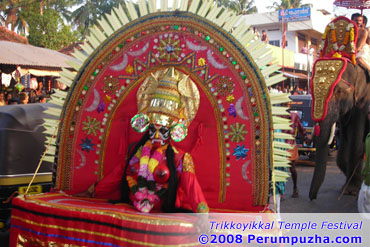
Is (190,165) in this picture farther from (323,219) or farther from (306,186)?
(306,186)

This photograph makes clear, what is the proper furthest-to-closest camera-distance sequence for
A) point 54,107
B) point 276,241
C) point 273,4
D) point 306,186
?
1. point 273,4
2. point 306,186
3. point 54,107
4. point 276,241

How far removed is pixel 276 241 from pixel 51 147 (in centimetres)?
233

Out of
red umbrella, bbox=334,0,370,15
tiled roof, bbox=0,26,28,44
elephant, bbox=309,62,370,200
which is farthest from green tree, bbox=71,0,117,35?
elephant, bbox=309,62,370,200

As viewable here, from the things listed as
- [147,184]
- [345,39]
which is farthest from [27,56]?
[147,184]

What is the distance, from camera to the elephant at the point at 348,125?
526 centimetres

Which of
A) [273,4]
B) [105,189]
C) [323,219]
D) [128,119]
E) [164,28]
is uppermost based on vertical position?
[273,4]

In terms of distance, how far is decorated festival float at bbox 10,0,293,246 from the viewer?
10.5ft

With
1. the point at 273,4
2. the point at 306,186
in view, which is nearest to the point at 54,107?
the point at 306,186

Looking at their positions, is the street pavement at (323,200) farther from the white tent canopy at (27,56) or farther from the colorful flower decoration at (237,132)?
the white tent canopy at (27,56)

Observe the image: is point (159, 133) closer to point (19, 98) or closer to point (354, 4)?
point (19, 98)

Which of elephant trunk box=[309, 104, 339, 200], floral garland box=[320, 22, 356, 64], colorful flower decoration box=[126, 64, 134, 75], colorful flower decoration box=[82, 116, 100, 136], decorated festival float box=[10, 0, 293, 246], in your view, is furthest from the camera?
floral garland box=[320, 22, 356, 64]

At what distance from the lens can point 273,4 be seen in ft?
129

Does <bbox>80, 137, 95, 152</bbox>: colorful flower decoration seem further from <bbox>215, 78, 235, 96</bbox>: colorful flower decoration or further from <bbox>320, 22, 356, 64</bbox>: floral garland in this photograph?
<bbox>320, 22, 356, 64</bbox>: floral garland

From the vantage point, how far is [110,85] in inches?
148
